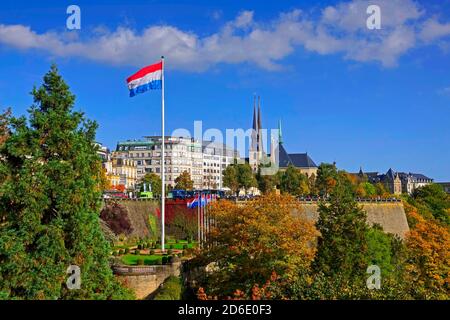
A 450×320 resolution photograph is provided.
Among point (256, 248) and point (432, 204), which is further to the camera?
point (432, 204)

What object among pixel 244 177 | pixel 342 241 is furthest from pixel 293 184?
pixel 342 241

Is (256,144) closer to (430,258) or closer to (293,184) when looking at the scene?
(293,184)

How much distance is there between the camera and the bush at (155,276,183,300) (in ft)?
102

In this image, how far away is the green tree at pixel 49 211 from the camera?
1850 centimetres

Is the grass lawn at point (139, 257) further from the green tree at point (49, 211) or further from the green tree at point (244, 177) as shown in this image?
the green tree at point (244, 177)

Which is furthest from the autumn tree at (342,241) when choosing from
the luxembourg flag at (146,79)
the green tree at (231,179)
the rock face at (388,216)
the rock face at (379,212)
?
the green tree at (231,179)

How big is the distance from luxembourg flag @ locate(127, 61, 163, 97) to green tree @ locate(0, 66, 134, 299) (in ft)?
59.5

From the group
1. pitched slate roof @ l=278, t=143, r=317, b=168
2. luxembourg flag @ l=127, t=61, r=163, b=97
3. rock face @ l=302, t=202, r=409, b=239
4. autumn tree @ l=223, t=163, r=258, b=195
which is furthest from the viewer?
pitched slate roof @ l=278, t=143, r=317, b=168

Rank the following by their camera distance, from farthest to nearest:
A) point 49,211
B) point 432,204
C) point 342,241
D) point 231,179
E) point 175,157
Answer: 1. point 175,157
2. point 231,179
3. point 432,204
4. point 342,241
5. point 49,211

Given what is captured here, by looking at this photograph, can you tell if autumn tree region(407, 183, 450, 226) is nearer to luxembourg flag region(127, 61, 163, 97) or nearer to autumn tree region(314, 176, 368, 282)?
autumn tree region(314, 176, 368, 282)

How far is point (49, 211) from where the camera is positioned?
19.5m

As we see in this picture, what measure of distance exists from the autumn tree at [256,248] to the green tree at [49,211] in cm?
1487

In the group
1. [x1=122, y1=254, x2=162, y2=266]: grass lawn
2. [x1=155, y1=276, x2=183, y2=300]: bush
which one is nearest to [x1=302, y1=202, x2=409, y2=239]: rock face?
[x1=122, y1=254, x2=162, y2=266]: grass lawn

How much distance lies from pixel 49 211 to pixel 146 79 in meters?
21.0
